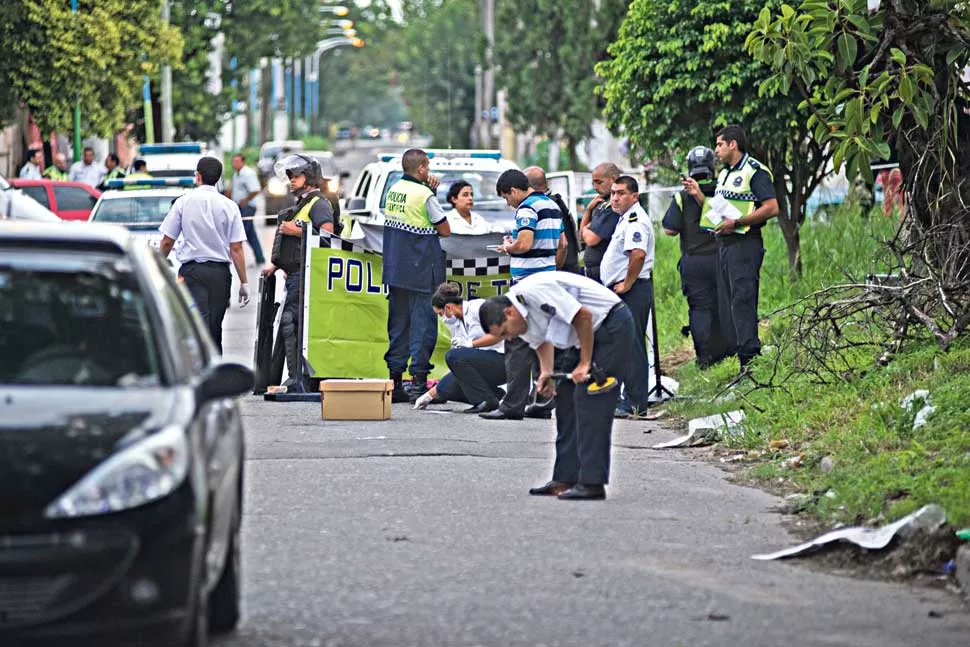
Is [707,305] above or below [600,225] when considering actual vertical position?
below

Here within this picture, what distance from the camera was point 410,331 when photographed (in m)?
14.8

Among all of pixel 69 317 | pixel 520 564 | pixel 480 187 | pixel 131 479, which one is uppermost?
pixel 69 317

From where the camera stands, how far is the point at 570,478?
10.1 m

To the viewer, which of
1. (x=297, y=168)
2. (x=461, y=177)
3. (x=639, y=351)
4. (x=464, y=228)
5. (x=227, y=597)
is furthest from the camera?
(x=461, y=177)

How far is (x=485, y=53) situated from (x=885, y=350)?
4265 centimetres

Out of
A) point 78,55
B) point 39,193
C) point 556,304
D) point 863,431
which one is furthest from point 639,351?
point 78,55

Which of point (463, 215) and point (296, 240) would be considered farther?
point (463, 215)

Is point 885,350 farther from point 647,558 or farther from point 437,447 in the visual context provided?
point 647,558

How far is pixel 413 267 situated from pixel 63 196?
58.2 ft

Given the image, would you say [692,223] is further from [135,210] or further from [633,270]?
[135,210]

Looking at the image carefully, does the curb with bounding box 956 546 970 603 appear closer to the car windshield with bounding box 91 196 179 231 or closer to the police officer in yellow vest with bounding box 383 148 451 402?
the police officer in yellow vest with bounding box 383 148 451 402

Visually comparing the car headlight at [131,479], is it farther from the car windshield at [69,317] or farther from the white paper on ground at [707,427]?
the white paper on ground at [707,427]

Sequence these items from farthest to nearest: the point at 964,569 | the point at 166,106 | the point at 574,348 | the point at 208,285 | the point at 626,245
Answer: the point at 166,106, the point at 208,285, the point at 626,245, the point at 574,348, the point at 964,569

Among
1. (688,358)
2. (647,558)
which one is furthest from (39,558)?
(688,358)
